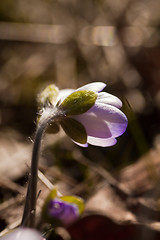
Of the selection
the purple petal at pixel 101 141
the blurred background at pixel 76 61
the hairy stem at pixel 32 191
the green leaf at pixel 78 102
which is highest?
the green leaf at pixel 78 102

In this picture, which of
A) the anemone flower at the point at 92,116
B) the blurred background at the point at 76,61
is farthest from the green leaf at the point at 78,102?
the blurred background at the point at 76,61

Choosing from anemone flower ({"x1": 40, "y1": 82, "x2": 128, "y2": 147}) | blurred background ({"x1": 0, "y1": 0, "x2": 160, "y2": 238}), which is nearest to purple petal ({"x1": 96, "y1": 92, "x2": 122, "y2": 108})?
anemone flower ({"x1": 40, "y1": 82, "x2": 128, "y2": 147})

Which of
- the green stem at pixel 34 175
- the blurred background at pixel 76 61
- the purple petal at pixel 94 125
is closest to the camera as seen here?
the green stem at pixel 34 175

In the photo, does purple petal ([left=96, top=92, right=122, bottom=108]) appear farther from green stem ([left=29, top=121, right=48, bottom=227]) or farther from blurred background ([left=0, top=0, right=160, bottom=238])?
blurred background ([left=0, top=0, right=160, bottom=238])

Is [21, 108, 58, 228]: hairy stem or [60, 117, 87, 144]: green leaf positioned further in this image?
[60, 117, 87, 144]: green leaf

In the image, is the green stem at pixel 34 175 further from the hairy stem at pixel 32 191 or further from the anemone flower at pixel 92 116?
the anemone flower at pixel 92 116

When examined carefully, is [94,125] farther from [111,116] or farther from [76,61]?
[76,61]

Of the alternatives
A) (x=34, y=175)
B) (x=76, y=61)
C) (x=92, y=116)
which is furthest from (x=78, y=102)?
(x=76, y=61)
